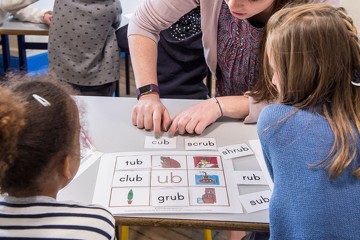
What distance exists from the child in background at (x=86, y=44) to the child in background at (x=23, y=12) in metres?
0.29

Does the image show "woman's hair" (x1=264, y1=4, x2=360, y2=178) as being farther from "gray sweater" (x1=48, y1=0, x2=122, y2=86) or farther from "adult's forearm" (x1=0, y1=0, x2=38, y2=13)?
"adult's forearm" (x1=0, y1=0, x2=38, y2=13)

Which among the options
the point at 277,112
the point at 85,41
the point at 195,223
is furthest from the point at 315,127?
the point at 85,41

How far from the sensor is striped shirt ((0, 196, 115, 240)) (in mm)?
769

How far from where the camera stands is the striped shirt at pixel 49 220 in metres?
0.77

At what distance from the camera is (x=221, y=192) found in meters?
1.06

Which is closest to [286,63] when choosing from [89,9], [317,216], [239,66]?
[317,216]

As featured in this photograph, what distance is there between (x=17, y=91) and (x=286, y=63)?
0.54 metres

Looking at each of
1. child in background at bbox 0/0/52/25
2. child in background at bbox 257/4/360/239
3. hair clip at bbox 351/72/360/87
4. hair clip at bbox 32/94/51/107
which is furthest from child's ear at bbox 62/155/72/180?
child in background at bbox 0/0/52/25

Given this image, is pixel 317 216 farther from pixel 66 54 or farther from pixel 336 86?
pixel 66 54

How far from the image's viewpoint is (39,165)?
0.82 metres

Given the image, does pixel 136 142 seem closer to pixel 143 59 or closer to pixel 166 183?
pixel 166 183

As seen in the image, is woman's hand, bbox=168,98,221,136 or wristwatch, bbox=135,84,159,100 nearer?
woman's hand, bbox=168,98,221,136

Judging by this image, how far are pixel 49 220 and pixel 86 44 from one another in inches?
63.1

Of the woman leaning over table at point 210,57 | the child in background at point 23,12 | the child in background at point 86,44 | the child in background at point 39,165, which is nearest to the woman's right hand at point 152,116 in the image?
the woman leaning over table at point 210,57
